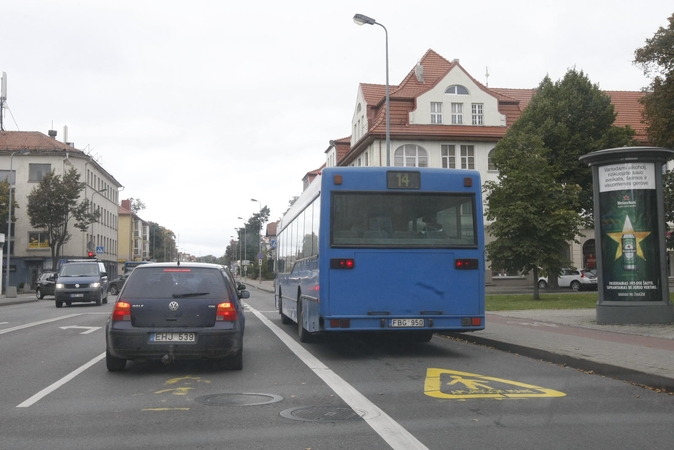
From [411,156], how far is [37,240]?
133 ft

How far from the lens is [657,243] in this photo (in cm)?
1603

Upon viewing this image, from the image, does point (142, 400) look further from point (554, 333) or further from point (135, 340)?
point (554, 333)

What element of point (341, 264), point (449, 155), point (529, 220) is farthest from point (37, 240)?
point (341, 264)

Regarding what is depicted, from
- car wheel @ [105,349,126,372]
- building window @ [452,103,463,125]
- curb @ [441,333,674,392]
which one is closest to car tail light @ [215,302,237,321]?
car wheel @ [105,349,126,372]

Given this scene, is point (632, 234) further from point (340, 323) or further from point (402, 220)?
point (340, 323)

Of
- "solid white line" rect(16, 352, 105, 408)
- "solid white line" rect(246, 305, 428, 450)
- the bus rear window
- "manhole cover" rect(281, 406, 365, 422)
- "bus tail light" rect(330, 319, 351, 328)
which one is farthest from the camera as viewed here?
the bus rear window

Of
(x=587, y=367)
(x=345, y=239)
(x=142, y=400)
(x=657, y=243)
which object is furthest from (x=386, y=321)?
(x=657, y=243)

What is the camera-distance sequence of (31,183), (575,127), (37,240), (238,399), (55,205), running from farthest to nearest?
1. (31,183)
2. (37,240)
3. (55,205)
4. (575,127)
5. (238,399)

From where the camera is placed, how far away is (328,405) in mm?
7395

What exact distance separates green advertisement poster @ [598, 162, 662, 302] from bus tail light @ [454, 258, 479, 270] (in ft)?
20.4

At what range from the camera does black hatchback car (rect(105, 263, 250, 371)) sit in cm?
941

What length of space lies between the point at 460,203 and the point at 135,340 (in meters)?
5.38

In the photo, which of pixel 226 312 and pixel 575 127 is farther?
pixel 575 127

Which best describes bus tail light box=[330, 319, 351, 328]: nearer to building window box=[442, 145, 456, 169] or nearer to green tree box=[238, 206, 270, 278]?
building window box=[442, 145, 456, 169]
